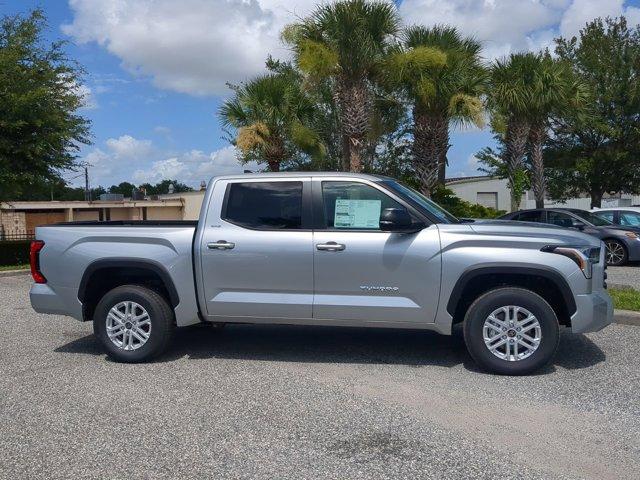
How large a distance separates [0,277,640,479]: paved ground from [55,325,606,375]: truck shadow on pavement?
3 cm

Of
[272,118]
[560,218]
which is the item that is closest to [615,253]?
[560,218]

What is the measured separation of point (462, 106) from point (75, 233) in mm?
12469

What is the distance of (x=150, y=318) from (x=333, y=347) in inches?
78.2

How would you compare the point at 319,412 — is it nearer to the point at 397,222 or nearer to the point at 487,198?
the point at 397,222

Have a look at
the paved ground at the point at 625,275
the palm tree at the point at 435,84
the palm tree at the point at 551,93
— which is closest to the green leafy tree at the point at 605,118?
the palm tree at the point at 551,93

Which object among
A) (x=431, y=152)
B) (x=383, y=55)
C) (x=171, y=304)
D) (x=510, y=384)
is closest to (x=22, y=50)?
(x=383, y=55)

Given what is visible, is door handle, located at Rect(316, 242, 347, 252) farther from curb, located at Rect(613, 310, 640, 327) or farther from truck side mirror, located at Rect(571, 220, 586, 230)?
truck side mirror, located at Rect(571, 220, 586, 230)

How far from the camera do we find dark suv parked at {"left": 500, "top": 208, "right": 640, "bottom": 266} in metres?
14.7

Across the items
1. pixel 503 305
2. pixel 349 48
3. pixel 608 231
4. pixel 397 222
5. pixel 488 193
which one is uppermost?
pixel 349 48

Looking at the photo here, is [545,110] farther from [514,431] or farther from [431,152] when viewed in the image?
[514,431]

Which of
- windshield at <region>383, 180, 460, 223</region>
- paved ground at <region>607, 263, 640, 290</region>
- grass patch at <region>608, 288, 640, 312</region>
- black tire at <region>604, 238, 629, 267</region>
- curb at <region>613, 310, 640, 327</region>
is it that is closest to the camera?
windshield at <region>383, 180, 460, 223</region>

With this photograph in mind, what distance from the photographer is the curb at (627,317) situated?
781cm

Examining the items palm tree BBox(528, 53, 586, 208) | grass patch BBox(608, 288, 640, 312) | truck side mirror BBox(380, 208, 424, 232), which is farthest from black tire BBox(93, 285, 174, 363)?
palm tree BBox(528, 53, 586, 208)

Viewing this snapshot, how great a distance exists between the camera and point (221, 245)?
20.3ft
